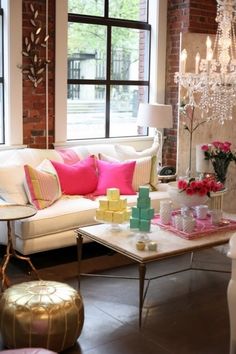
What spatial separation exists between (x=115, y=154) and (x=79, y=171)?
0.65 m

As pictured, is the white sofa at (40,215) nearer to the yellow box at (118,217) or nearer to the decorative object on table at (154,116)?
the yellow box at (118,217)

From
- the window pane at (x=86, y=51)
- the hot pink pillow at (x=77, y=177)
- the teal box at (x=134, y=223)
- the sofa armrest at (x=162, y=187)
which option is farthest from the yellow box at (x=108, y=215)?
the window pane at (x=86, y=51)

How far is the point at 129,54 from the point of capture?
5980mm

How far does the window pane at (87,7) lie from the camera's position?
539 centimetres

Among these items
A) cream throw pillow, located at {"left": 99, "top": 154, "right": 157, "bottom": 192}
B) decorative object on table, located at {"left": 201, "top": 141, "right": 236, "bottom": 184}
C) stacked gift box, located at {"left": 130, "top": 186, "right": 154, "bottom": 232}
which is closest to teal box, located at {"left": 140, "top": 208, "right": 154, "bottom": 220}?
stacked gift box, located at {"left": 130, "top": 186, "right": 154, "bottom": 232}

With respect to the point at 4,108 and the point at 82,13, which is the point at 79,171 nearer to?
the point at 4,108

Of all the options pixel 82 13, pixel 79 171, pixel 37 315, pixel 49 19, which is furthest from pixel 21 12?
pixel 37 315

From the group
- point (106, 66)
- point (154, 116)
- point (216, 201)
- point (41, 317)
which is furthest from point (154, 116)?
point (41, 317)

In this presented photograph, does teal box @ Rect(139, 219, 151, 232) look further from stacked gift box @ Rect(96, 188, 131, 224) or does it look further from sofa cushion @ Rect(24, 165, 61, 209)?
sofa cushion @ Rect(24, 165, 61, 209)

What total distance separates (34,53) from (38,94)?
1.33 feet

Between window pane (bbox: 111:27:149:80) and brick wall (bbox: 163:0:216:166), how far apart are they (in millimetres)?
290

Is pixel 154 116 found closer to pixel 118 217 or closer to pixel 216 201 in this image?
pixel 216 201

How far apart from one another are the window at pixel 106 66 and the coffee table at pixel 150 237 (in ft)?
7.13

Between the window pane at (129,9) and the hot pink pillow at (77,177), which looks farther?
the window pane at (129,9)
